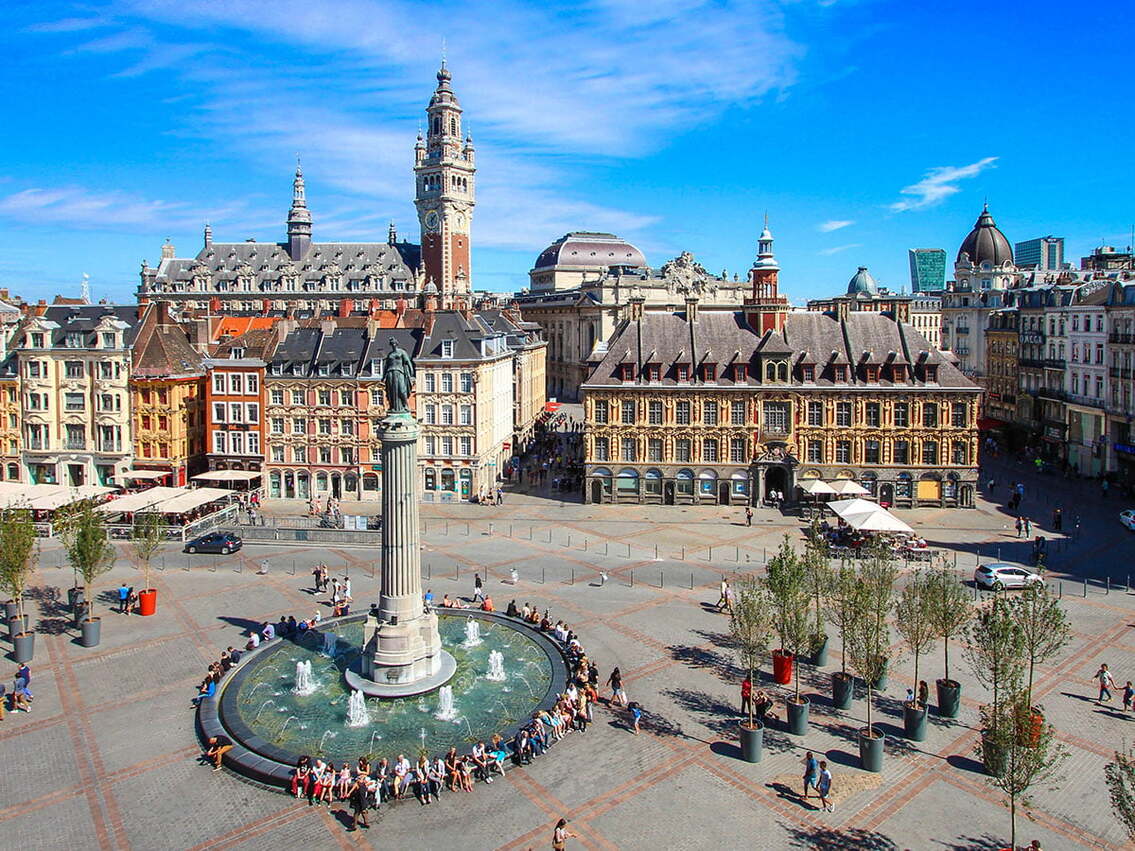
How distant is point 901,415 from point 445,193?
4352 inches

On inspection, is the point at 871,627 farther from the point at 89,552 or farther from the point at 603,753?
the point at 89,552

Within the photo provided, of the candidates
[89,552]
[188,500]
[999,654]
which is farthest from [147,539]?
[999,654]

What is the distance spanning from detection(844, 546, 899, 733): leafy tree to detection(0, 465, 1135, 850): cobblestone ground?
2647mm

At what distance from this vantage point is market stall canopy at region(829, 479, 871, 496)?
62.2m

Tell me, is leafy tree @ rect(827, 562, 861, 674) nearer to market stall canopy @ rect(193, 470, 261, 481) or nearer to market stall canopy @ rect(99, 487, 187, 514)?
market stall canopy @ rect(99, 487, 187, 514)

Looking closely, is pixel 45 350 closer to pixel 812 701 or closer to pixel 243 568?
pixel 243 568

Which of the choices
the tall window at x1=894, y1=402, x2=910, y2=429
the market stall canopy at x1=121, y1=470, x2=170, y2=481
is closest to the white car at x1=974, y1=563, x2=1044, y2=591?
the tall window at x1=894, y1=402, x2=910, y2=429

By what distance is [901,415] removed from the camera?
67188mm

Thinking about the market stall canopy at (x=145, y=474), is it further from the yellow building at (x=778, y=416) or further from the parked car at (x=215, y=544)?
the yellow building at (x=778, y=416)

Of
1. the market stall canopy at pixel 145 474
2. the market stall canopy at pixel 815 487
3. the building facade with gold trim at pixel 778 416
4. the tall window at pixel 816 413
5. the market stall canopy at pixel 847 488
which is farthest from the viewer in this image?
the market stall canopy at pixel 145 474

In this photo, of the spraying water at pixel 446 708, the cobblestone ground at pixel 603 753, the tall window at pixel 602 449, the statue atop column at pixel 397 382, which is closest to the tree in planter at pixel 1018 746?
the cobblestone ground at pixel 603 753

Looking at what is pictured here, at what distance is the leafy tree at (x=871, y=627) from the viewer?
28.5 metres

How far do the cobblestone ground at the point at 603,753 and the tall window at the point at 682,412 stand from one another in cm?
2075

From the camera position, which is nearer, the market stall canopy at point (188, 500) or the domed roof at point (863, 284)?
the market stall canopy at point (188, 500)
